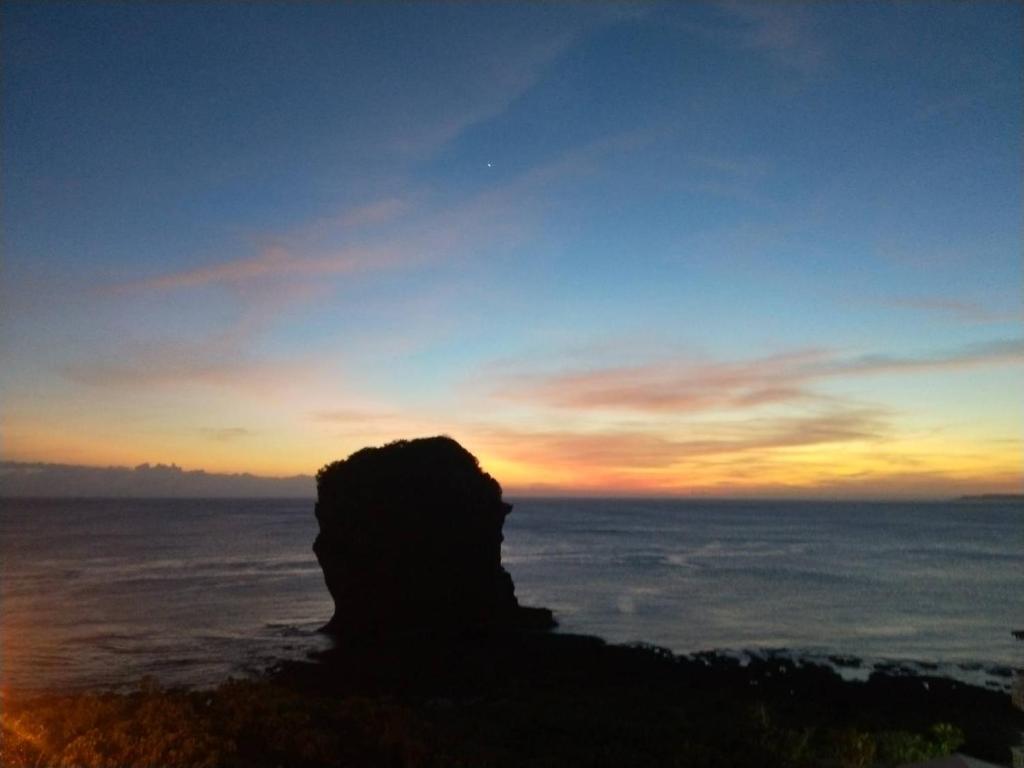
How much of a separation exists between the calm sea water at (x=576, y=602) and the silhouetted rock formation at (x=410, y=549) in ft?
14.2

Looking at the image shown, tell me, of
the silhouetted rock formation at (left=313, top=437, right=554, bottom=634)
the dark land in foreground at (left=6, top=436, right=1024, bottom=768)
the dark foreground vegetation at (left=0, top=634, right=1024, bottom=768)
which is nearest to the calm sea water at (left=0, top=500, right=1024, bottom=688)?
the silhouetted rock formation at (left=313, top=437, right=554, bottom=634)

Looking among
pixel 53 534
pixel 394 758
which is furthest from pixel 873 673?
pixel 53 534

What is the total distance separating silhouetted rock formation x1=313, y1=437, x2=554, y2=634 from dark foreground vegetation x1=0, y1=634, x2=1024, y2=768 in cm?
711

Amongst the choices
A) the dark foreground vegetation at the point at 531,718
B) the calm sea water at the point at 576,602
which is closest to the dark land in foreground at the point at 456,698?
the dark foreground vegetation at the point at 531,718

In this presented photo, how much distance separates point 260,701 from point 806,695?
2276 centimetres

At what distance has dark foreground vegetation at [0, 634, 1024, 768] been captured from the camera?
17.5 metres

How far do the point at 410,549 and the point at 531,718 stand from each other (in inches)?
956

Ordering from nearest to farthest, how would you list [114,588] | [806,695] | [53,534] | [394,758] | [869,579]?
[394,758] < [806,695] < [114,588] < [869,579] < [53,534]

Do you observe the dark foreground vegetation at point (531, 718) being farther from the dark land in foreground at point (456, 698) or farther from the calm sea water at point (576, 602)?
the calm sea water at point (576, 602)

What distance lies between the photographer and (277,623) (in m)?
50.7

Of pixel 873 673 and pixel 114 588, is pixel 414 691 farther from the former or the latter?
pixel 114 588

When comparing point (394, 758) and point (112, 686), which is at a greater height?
point (394, 758)

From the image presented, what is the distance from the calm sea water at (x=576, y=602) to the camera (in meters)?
42.0

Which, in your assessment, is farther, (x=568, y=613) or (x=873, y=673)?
(x=568, y=613)
